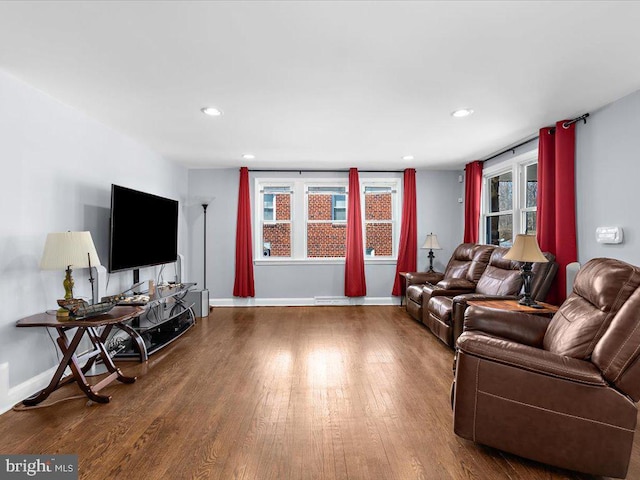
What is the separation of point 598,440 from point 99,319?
315 centimetres

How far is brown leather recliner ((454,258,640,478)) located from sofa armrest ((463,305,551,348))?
0.36 metres

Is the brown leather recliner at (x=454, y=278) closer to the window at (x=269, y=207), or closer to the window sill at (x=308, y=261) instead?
the window sill at (x=308, y=261)

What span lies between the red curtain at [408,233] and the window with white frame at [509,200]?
1090 millimetres

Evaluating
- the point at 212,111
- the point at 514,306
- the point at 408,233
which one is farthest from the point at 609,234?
the point at 212,111

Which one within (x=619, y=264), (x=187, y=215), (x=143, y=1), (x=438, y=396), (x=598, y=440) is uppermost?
(x=143, y=1)

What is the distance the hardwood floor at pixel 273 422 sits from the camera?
6.13 ft

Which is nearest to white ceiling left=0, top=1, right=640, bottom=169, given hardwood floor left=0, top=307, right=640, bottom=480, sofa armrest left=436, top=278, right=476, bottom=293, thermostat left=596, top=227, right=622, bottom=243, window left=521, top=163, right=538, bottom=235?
window left=521, top=163, right=538, bottom=235

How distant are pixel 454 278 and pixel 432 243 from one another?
1.07 metres

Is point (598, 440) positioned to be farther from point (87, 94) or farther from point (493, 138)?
point (87, 94)

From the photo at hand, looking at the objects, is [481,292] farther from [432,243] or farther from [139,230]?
[139,230]

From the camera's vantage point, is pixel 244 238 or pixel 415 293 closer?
pixel 415 293

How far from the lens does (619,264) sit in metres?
2.02

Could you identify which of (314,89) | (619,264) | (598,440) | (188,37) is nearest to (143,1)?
(188,37)

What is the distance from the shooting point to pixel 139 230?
12.6ft
